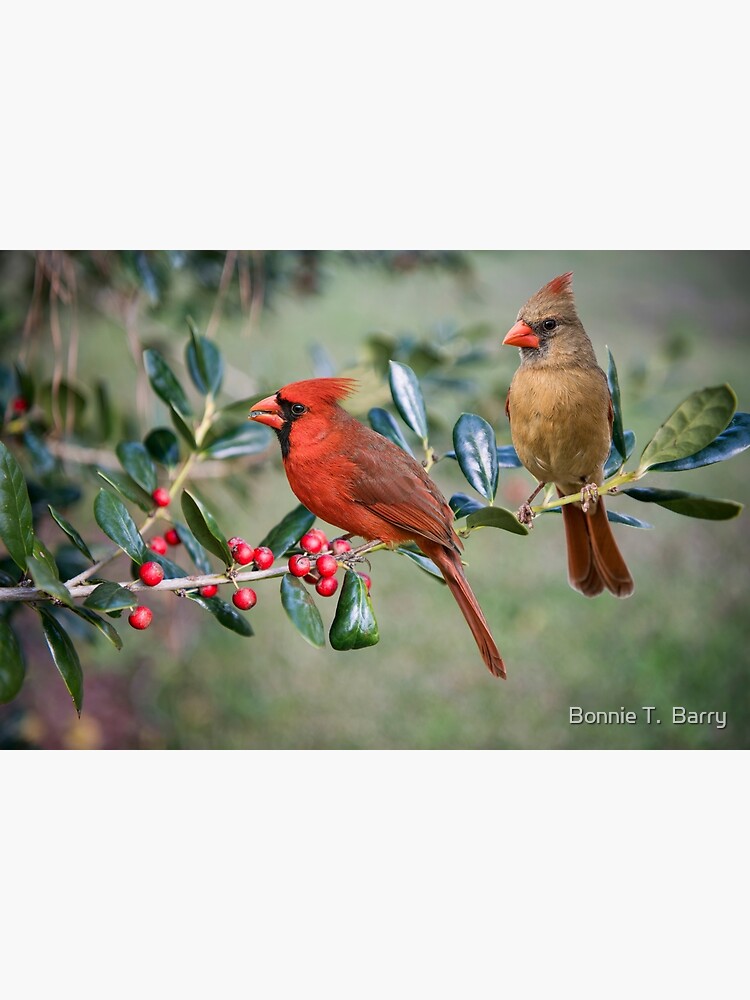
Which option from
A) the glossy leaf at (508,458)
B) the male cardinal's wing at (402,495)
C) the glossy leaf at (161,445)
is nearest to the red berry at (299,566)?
the male cardinal's wing at (402,495)

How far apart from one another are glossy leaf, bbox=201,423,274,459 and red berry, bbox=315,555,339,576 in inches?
14.0

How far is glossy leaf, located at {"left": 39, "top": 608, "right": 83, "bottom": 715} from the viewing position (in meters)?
1.31

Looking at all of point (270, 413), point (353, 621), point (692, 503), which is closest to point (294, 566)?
point (353, 621)

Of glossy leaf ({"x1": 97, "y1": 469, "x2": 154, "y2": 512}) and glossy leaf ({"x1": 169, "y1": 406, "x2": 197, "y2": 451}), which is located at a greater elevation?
glossy leaf ({"x1": 169, "y1": 406, "x2": 197, "y2": 451})

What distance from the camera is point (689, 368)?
2.97 meters

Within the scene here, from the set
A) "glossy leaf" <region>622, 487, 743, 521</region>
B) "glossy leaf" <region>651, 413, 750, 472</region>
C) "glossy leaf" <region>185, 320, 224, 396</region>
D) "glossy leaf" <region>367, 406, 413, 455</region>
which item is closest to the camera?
"glossy leaf" <region>622, 487, 743, 521</region>

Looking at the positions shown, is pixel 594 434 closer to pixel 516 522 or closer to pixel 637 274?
pixel 516 522

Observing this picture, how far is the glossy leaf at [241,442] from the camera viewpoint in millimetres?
1556

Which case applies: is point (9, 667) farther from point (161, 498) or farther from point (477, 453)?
point (477, 453)

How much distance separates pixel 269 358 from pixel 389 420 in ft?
5.53

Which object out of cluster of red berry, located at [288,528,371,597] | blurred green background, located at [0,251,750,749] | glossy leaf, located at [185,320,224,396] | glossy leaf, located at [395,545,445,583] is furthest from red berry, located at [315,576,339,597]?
blurred green background, located at [0,251,750,749]

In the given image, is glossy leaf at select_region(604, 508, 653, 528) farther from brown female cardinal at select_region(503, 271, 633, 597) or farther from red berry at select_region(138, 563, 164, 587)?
red berry at select_region(138, 563, 164, 587)

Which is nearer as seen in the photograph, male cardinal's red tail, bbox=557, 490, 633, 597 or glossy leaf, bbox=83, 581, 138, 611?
glossy leaf, bbox=83, 581, 138, 611

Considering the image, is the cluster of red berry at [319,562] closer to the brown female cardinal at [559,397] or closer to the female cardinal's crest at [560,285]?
the brown female cardinal at [559,397]
